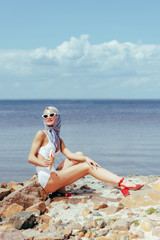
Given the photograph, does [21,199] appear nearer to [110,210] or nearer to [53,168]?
[53,168]

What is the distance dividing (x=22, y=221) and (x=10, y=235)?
57cm

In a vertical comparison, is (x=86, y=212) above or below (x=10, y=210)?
above

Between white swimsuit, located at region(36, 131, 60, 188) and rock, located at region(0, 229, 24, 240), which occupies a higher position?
white swimsuit, located at region(36, 131, 60, 188)

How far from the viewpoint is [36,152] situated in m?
6.47

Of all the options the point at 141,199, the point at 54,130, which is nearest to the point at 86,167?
the point at 54,130

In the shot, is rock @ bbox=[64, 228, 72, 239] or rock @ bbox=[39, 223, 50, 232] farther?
rock @ bbox=[39, 223, 50, 232]

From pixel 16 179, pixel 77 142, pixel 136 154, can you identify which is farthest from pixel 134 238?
pixel 77 142

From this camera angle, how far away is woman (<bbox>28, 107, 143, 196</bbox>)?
634cm

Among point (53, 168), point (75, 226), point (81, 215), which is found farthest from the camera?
point (53, 168)

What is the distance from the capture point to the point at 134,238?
4.52 meters

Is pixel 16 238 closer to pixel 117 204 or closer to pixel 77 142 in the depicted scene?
pixel 117 204

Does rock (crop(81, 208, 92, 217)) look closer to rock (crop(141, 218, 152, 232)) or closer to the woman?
the woman

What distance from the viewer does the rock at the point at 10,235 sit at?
A: 465cm

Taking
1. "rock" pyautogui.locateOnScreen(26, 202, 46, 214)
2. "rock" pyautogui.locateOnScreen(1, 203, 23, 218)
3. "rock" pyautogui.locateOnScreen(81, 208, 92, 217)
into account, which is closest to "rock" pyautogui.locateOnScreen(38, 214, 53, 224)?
"rock" pyautogui.locateOnScreen(26, 202, 46, 214)
